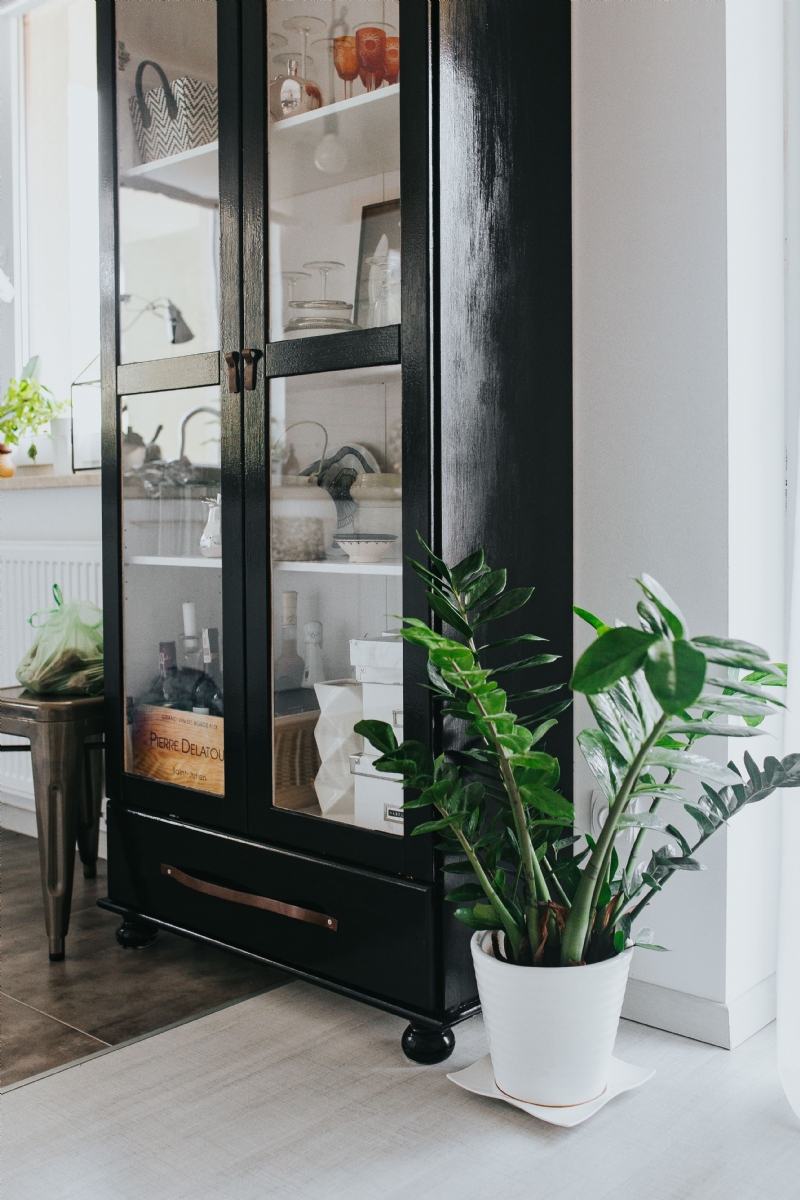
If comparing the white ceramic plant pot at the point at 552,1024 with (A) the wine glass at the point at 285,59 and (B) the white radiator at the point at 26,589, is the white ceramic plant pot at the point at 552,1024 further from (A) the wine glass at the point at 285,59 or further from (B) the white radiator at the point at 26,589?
(B) the white radiator at the point at 26,589

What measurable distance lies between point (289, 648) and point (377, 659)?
0.61ft

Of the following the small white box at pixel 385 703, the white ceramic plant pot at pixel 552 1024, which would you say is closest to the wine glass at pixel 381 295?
the small white box at pixel 385 703

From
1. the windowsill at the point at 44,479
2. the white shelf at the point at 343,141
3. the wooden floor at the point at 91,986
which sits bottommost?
the wooden floor at the point at 91,986

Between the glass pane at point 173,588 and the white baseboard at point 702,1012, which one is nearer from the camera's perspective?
the white baseboard at point 702,1012

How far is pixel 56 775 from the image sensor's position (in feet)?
6.67

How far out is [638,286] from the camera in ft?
5.54

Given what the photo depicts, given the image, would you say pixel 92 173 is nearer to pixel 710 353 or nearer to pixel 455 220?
pixel 455 220

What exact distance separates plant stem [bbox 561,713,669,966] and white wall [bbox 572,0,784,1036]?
1.11ft

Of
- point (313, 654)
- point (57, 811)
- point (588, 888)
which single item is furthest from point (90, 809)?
point (588, 888)

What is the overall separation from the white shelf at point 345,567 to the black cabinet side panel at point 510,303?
0.11 meters

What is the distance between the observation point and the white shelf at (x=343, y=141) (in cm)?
157

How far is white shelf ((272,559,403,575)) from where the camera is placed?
5.26 feet

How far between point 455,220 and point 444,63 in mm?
221

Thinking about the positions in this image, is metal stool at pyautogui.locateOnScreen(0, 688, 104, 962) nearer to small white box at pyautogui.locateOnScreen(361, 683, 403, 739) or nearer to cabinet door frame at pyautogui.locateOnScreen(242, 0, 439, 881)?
cabinet door frame at pyautogui.locateOnScreen(242, 0, 439, 881)
